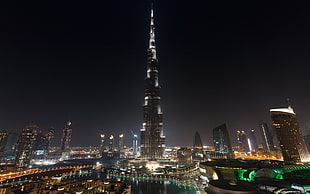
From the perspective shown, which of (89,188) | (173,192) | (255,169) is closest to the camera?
(89,188)

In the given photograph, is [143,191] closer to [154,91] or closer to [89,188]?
[89,188]

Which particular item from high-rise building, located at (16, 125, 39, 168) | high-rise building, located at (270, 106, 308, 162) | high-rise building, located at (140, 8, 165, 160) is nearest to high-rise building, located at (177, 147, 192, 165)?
high-rise building, located at (140, 8, 165, 160)

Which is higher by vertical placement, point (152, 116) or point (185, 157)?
point (152, 116)

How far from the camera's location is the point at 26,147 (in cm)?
13588

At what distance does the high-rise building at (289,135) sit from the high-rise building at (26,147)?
220958 millimetres

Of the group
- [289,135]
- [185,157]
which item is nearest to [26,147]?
[185,157]

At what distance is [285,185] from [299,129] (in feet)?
402

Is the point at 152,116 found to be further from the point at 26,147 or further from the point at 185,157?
the point at 26,147

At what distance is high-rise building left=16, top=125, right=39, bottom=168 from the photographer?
A: 129m

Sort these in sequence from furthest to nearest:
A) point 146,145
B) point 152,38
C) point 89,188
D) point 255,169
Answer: point 152,38 < point 146,145 < point 255,169 < point 89,188

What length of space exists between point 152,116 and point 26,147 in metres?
Answer: 122

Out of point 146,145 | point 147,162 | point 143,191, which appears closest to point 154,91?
point 146,145

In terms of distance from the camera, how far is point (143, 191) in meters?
71.2

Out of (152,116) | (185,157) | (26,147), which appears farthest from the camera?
(152,116)
